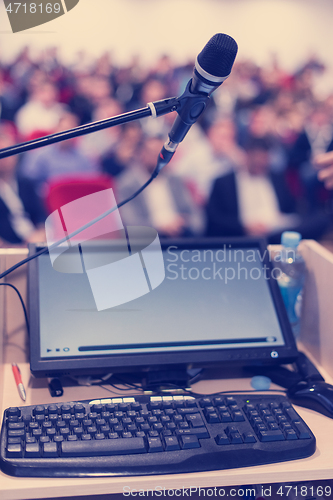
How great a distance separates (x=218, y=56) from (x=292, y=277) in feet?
2.04

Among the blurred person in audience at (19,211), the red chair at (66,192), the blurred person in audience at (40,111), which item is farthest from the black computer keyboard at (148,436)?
the blurred person in audience at (40,111)

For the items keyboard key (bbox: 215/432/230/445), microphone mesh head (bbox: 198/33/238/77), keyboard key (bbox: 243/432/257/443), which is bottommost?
keyboard key (bbox: 243/432/257/443)

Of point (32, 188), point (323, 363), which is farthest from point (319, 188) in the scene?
point (323, 363)

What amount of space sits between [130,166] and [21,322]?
205 cm

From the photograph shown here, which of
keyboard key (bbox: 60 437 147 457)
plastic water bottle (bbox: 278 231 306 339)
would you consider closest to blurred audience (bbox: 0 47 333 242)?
plastic water bottle (bbox: 278 231 306 339)

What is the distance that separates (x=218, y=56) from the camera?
0.56 meters

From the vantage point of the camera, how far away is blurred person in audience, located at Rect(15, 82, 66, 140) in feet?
9.74

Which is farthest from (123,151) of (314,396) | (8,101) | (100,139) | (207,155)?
(314,396)

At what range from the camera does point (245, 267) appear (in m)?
0.95

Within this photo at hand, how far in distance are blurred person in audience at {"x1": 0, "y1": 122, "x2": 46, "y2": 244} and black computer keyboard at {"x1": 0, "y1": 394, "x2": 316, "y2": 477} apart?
1.70m

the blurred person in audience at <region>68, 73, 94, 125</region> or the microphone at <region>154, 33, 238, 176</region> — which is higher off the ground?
the microphone at <region>154, 33, 238, 176</region>

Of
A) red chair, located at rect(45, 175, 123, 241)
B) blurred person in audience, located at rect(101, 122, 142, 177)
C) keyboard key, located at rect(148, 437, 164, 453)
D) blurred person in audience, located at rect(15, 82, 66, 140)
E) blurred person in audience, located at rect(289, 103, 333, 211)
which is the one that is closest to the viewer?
keyboard key, located at rect(148, 437, 164, 453)

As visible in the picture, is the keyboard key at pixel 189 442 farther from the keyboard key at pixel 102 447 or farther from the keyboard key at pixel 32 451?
the keyboard key at pixel 32 451

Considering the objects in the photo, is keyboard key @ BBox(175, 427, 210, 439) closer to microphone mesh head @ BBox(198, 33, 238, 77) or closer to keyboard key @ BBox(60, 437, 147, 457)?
keyboard key @ BBox(60, 437, 147, 457)
